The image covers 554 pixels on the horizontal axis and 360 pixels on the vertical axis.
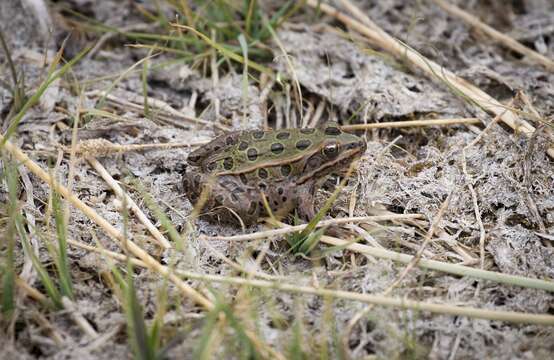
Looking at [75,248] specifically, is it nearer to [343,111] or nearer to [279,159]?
[279,159]

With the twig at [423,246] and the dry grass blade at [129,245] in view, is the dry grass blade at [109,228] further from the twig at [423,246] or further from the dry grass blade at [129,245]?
the twig at [423,246]

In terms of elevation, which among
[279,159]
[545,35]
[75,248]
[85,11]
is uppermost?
[85,11]

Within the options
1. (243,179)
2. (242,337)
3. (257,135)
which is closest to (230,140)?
(257,135)

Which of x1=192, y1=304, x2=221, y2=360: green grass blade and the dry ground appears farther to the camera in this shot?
the dry ground

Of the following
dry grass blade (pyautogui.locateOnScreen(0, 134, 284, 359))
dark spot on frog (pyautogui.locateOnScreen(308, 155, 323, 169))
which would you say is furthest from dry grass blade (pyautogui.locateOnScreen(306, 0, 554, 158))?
dry grass blade (pyautogui.locateOnScreen(0, 134, 284, 359))

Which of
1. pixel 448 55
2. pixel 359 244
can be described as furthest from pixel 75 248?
pixel 448 55

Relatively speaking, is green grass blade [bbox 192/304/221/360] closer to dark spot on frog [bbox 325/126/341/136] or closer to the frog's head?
the frog's head

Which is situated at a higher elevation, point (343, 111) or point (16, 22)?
point (16, 22)

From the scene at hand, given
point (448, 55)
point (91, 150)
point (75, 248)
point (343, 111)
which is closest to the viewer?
point (75, 248)
